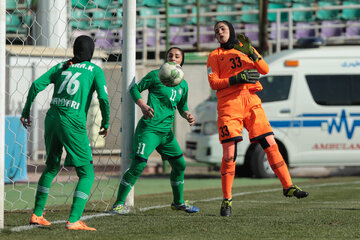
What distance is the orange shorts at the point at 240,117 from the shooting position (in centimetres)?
760

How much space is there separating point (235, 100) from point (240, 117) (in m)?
0.18

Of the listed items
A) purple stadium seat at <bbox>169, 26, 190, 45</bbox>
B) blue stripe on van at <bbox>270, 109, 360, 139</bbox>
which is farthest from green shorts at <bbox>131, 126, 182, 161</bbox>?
purple stadium seat at <bbox>169, 26, 190, 45</bbox>

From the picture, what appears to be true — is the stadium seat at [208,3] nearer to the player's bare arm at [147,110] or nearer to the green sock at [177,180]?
the green sock at [177,180]

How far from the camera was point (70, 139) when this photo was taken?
249 inches

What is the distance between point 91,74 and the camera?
6.49m

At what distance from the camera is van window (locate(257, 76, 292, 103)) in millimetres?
14703

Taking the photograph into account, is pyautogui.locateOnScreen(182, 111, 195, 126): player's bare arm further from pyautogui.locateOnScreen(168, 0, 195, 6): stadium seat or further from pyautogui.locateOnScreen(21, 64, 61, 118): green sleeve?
pyautogui.locateOnScreen(168, 0, 195, 6): stadium seat

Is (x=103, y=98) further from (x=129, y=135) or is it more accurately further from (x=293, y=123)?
(x=293, y=123)

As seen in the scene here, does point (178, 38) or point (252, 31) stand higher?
point (252, 31)

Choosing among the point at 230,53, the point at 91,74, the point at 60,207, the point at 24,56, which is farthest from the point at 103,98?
the point at 24,56

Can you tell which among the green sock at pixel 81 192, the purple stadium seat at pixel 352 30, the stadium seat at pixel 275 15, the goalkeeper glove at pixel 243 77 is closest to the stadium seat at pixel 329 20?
the purple stadium seat at pixel 352 30

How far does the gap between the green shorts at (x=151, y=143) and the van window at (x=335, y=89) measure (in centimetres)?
752

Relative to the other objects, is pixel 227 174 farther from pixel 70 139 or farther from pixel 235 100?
pixel 70 139

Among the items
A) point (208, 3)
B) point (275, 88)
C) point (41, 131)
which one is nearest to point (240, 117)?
point (275, 88)
